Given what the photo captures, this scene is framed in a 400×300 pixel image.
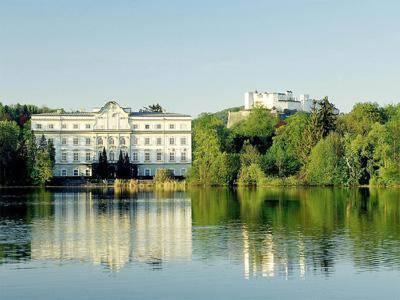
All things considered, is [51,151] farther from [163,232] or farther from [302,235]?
[302,235]

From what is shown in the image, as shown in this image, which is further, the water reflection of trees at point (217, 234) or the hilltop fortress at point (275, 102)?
the hilltop fortress at point (275, 102)

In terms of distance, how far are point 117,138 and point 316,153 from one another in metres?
30.2

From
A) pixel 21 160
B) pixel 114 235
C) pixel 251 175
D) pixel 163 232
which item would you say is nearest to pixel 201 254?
pixel 114 235

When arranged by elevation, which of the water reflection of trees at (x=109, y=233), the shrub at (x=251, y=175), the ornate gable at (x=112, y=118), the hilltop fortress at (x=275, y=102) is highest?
the hilltop fortress at (x=275, y=102)

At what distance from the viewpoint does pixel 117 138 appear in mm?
108688

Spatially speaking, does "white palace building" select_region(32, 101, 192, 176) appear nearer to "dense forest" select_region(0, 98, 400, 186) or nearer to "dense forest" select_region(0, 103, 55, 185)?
"dense forest" select_region(0, 98, 400, 186)

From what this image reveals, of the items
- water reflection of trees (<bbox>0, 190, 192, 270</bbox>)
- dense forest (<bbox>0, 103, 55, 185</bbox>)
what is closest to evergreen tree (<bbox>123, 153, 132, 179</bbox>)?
dense forest (<bbox>0, 103, 55, 185</bbox>)

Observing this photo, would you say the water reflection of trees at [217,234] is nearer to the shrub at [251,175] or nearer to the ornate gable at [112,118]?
the shrub at [251,175]

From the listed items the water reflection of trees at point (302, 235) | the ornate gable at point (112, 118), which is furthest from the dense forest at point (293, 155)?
the water reflection of trees at point (302, 235)

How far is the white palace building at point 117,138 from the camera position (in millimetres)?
107812

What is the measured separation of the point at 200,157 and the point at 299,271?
69972 mm

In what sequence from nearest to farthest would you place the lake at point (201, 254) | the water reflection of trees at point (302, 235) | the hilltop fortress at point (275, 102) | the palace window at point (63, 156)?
the lake at point (201, 254) → the water reflection of trees at point (302, 235) → the palace window at point (63, 156) → the hilltop fortress at point (275, 102)

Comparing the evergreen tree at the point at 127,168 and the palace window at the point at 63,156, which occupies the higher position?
the palace window at the point at 63,156

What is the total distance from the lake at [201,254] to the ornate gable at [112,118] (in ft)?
200
